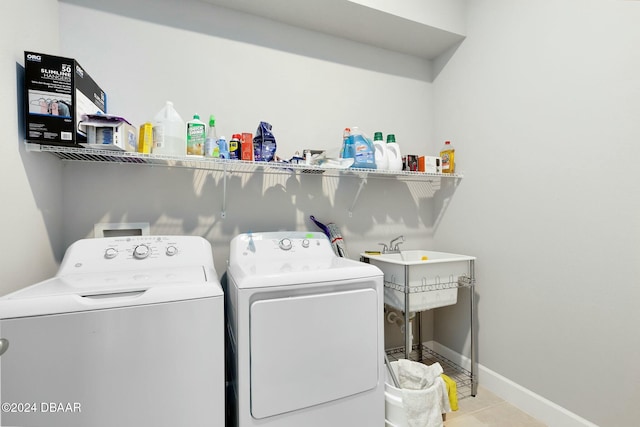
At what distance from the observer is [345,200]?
7.18 ft

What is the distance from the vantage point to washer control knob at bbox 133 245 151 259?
1370mm

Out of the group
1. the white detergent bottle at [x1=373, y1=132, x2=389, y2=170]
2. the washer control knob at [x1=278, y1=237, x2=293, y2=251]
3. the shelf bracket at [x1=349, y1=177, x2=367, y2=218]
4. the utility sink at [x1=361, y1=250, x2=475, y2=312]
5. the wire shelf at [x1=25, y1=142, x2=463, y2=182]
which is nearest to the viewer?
the wire shelf at [x1=25, y1=142, x2=463, y2=182]

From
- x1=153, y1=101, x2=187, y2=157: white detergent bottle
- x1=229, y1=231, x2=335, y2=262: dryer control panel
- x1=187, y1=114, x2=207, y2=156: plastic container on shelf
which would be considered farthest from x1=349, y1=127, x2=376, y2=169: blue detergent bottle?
x1=153, y1=101, x2=187, y2=157: white detergent bottle

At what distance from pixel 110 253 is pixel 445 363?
7.76 ft

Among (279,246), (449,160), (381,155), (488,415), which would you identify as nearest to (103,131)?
(279,246)

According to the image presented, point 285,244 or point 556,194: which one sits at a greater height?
point 556,194

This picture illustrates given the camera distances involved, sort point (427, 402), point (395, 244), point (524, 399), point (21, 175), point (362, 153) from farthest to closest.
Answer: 1. point (395, 244)
2. point (362, 153)
3. point (524, 399)
4. point (427, 402)
5. point (21, 175)

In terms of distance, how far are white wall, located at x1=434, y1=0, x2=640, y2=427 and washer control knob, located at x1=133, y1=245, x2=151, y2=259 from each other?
2.07m

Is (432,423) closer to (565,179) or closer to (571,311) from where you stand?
(571,311)

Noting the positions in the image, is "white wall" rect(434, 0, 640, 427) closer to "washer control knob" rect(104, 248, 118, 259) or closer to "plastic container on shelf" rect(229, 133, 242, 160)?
"plastic container on shelf" rect(229, 133, 242, 160)

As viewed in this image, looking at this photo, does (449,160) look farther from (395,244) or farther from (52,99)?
(52,99)

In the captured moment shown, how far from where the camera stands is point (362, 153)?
6.17 ft

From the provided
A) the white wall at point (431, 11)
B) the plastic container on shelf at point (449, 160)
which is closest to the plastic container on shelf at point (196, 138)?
the white wall at point (431, 11)

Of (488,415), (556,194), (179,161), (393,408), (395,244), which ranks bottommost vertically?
(488,415)
